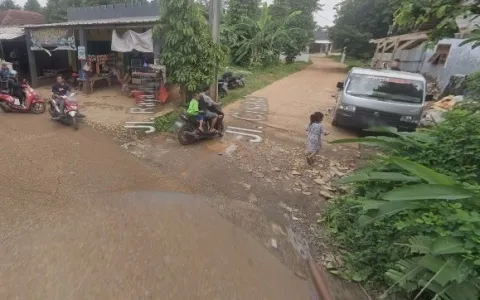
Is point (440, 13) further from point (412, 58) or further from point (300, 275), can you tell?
point (412, 58)

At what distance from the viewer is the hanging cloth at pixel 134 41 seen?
10.2m

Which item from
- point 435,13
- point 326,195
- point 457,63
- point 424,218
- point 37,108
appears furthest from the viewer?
point 457,63

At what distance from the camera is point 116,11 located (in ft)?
44.5

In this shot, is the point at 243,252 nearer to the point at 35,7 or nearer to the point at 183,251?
the point at 183,251

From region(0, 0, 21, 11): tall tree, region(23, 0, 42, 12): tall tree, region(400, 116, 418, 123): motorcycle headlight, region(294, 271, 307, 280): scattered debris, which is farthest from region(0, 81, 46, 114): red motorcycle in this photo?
region(0, 0, 21, 11): tall tree

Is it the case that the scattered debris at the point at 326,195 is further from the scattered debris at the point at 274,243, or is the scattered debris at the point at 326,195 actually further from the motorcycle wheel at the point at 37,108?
the motorcycle wheel at the point at 37,108

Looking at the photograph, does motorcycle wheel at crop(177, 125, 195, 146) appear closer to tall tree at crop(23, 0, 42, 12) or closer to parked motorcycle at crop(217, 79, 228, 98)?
parked motorcycle at crop(217, 79, 228, 98)

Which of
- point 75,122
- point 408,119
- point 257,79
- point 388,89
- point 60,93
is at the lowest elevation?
point 75,122

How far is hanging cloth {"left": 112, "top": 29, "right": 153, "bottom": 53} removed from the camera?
33.4 ft

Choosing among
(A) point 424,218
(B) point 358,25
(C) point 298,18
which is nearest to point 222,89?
(A) point 424,218

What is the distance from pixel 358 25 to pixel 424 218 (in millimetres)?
25114

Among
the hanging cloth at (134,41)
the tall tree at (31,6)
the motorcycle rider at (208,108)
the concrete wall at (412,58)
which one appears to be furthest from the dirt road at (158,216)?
the tall tree at (31,6)

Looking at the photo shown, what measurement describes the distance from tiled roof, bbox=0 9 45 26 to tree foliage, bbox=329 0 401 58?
→ 26633 millimetres

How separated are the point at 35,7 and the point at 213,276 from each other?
162 ft
